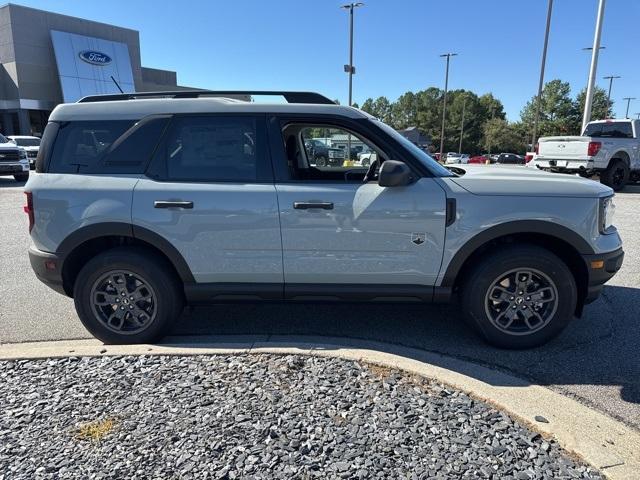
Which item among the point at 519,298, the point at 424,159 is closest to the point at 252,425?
the point at 519,298

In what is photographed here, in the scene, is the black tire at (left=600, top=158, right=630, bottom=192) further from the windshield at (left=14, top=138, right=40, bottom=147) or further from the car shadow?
the windshield at (left=14, top=138, right=40, bottom=147)

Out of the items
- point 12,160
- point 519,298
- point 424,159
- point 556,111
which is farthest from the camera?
point 556,111

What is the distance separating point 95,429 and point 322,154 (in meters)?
3.48

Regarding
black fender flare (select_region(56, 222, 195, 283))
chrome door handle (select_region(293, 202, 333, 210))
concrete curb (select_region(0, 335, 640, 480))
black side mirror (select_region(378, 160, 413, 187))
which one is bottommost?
concrete curb (select_region(0, 335, 640, 480))

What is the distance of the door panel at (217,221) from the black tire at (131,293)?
27 cm

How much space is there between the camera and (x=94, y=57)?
43.1m

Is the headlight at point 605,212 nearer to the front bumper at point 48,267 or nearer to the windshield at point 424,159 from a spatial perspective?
the windshield at point 424,159

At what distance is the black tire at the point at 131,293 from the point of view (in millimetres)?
3518

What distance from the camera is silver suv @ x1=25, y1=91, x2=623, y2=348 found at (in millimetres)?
3330

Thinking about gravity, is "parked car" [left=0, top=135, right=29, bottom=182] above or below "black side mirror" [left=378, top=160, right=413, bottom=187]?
below

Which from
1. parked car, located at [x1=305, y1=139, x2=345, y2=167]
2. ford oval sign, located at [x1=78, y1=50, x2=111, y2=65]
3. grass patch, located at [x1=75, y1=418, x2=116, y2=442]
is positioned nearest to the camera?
grass patch, located at [x1=75, y1=418, x2=116, y2=442]

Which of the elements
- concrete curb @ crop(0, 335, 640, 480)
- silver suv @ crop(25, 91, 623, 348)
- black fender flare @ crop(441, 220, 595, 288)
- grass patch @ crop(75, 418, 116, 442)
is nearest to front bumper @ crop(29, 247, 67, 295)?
silver suv @ crop(25, 91, 623, 348)

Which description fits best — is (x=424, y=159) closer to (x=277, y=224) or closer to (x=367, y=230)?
(x=367, y=230)

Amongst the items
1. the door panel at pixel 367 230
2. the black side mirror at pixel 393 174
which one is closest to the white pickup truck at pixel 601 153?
the door panel at pixel 367 230
